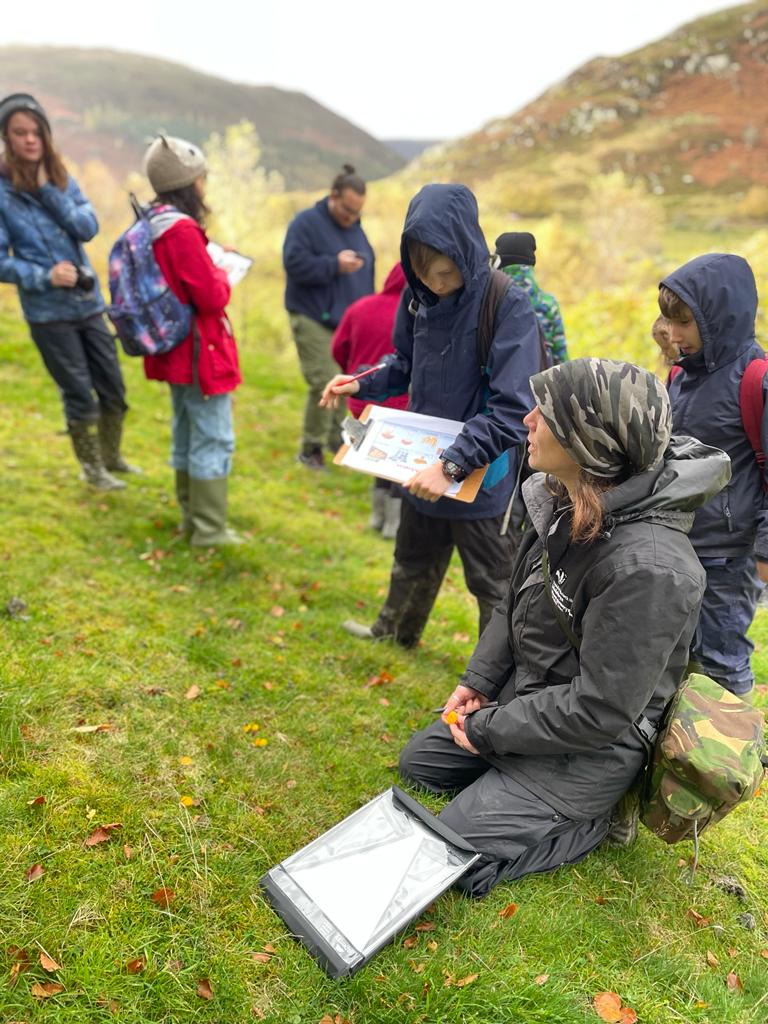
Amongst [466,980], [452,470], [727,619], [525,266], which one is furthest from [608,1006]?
[525,266]

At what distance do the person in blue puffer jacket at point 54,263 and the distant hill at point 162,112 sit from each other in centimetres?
4717

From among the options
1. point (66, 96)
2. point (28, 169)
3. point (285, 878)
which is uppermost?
point (66, 96)

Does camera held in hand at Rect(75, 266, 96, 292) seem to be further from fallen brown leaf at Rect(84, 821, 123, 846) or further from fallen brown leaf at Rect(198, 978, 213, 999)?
fallen brown leaf at Rect(198, 978, 213, 999)

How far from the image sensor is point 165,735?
3.15m

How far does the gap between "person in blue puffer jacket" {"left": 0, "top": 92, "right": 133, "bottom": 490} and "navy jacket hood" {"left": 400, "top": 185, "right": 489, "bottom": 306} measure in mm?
3413

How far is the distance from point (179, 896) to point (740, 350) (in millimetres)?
3302

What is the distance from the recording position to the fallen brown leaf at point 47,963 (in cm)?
200

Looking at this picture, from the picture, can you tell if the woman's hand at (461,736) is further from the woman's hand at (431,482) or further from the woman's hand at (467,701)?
the woman's hand at (431,482)

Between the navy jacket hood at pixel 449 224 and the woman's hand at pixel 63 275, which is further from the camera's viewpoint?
the woman's hand at pixel 63 275

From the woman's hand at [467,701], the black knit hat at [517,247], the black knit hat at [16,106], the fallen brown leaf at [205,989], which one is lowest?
the fallen brown leaf at [205,989]

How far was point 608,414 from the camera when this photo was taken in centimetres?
201

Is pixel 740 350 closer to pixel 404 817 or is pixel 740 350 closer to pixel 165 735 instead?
pixel 404 817

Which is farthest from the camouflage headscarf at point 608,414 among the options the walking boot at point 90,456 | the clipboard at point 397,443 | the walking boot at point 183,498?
the walking boot at point 90,456

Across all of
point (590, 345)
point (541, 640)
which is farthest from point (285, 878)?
point (590, 345)
